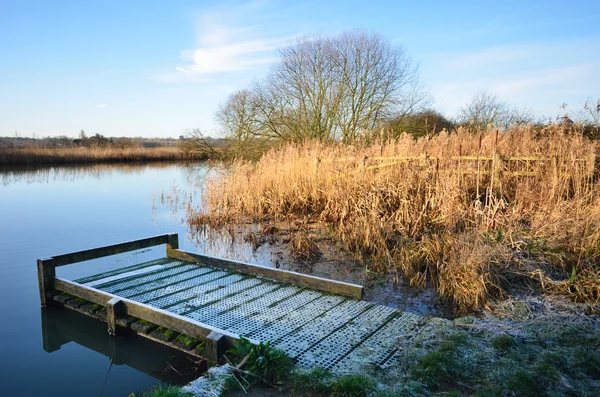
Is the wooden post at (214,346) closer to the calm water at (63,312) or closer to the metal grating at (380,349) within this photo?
the calm water at (63,312)

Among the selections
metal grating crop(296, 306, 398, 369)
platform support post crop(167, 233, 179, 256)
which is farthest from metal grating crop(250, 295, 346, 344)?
platform support post crop(167, 233, 179, 256)

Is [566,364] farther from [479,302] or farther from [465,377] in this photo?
[479,302]

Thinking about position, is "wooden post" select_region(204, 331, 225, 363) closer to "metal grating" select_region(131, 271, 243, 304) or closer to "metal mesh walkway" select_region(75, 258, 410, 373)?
"metal mesh walkway" select_region(75, 258, 410, 373)

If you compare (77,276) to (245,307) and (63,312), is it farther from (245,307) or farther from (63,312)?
(245,307)

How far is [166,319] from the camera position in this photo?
4012 mm

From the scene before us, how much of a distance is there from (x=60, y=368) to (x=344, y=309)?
2.92 metres

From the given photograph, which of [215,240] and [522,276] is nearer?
[522,276]

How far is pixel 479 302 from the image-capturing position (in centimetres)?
455

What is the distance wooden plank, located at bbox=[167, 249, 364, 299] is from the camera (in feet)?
15.7

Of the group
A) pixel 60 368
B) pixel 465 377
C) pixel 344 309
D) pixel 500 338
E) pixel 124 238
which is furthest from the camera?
pixel 124 238

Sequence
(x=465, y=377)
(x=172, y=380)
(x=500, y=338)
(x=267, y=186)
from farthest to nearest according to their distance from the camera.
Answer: (x=267, y=186)
(x=172, y=380)
(x=500, y=338)
(x=465, y=377)

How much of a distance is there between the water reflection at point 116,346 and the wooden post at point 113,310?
0.47 feet

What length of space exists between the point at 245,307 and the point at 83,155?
30.0 m

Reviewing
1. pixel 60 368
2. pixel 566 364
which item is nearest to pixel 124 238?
pixel 60 368
